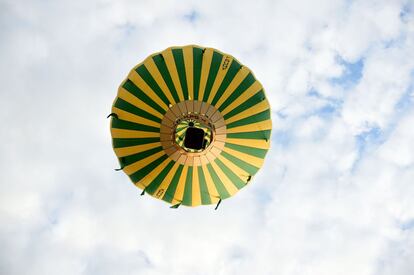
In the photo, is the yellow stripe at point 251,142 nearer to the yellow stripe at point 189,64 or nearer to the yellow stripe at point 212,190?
the yellow stripe at point 212,190

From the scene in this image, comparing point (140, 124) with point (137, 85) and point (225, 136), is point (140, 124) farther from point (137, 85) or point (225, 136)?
point (225, 136)

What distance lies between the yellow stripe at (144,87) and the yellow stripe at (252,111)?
2.40 meters

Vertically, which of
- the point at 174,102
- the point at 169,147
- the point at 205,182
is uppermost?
the point at 174,102

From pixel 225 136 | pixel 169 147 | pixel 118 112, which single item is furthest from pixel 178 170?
pixel 118 112

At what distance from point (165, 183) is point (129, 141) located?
1998 millimetres

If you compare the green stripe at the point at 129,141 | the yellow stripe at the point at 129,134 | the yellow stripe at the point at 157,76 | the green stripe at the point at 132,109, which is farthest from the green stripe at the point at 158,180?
the yellow stripe at the point at 157,76

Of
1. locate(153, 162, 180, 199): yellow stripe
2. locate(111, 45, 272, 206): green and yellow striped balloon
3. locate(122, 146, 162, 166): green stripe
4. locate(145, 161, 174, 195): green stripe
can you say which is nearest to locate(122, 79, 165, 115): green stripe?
locate(111, 45, 272, 206): green and yellow striped balloon

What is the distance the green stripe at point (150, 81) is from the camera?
1231 centimetres

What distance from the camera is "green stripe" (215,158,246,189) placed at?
1313 centimetres

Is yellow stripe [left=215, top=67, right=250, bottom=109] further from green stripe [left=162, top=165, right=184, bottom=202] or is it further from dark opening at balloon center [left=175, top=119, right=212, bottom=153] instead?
green stripe [left=162, top=165, right=184, bottom=202]

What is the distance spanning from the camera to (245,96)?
12.8 m

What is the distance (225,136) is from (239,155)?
2.90 ft

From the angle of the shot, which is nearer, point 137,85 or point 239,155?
point 137,85

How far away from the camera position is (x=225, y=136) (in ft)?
42.4
